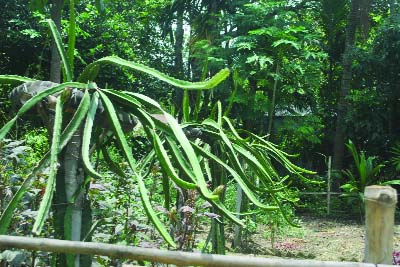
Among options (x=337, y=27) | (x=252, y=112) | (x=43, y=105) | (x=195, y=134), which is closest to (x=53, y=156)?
(x=43, y=105)

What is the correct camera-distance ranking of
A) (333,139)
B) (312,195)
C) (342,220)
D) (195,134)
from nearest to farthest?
(195,134), (342,220), (312,195), (333,139)

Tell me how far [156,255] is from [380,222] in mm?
776

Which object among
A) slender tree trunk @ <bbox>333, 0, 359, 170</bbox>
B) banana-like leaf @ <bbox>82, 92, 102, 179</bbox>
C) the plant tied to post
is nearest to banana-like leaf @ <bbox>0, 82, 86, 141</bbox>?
the plant tied to post

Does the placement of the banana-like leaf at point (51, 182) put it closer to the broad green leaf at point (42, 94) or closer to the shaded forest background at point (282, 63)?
the broad green leaf at point (42, 94)

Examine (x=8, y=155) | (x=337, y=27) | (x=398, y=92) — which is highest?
(x=337, y=27)

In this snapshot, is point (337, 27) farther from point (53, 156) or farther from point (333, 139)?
point (53, 156)

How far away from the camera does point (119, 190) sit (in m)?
3.46

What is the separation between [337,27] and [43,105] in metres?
11.0

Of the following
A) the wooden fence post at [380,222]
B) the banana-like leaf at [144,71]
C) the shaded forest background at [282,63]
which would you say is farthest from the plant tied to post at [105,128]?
the shaded forest background at [282,63]

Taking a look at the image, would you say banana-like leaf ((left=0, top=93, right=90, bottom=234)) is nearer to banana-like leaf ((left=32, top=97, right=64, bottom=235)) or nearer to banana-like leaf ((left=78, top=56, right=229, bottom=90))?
banana-like leaf ((left=32, top=97, right=64, bottom=235))

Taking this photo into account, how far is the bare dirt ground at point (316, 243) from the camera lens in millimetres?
6348

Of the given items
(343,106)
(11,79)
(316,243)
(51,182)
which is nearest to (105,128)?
(11,79)

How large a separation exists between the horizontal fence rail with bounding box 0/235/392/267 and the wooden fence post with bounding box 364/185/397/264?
0.14 meters

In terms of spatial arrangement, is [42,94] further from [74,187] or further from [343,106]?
[343,106]
